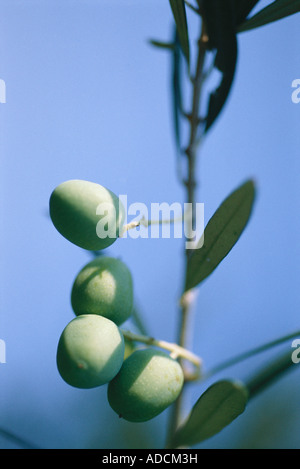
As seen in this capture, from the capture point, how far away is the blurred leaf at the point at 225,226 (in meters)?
0.67

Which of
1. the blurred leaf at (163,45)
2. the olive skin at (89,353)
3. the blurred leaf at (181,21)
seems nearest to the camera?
the olive skin at (89,353)

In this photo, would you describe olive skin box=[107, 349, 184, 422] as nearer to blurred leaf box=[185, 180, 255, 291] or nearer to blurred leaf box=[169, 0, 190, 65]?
blurred leaf box=[185, 180, 255, 291]

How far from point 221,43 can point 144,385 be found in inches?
23.2

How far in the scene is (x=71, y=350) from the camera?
0.68 m

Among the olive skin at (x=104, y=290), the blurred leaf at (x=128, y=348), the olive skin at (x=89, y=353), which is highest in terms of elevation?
the olive skin at (x=104, y=290)

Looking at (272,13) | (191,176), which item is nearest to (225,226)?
(191,176)

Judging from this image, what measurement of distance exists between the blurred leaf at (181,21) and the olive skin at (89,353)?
50cm

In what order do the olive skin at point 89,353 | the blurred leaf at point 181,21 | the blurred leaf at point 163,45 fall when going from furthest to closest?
the blurred leaf at point 163,45, the blurred leaf at point 181,21, the olive skin at point 89,353

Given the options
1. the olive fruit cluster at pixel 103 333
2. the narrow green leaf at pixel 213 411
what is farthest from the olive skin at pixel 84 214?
the narrow green leaf at pixel 213 411

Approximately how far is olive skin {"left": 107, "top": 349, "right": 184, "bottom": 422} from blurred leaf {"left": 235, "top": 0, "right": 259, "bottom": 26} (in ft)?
1.96

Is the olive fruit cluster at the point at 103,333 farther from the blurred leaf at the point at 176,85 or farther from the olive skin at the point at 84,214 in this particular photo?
the blurred leaf at the point at 176,85

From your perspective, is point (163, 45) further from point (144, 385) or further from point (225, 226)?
point (144, 385)
